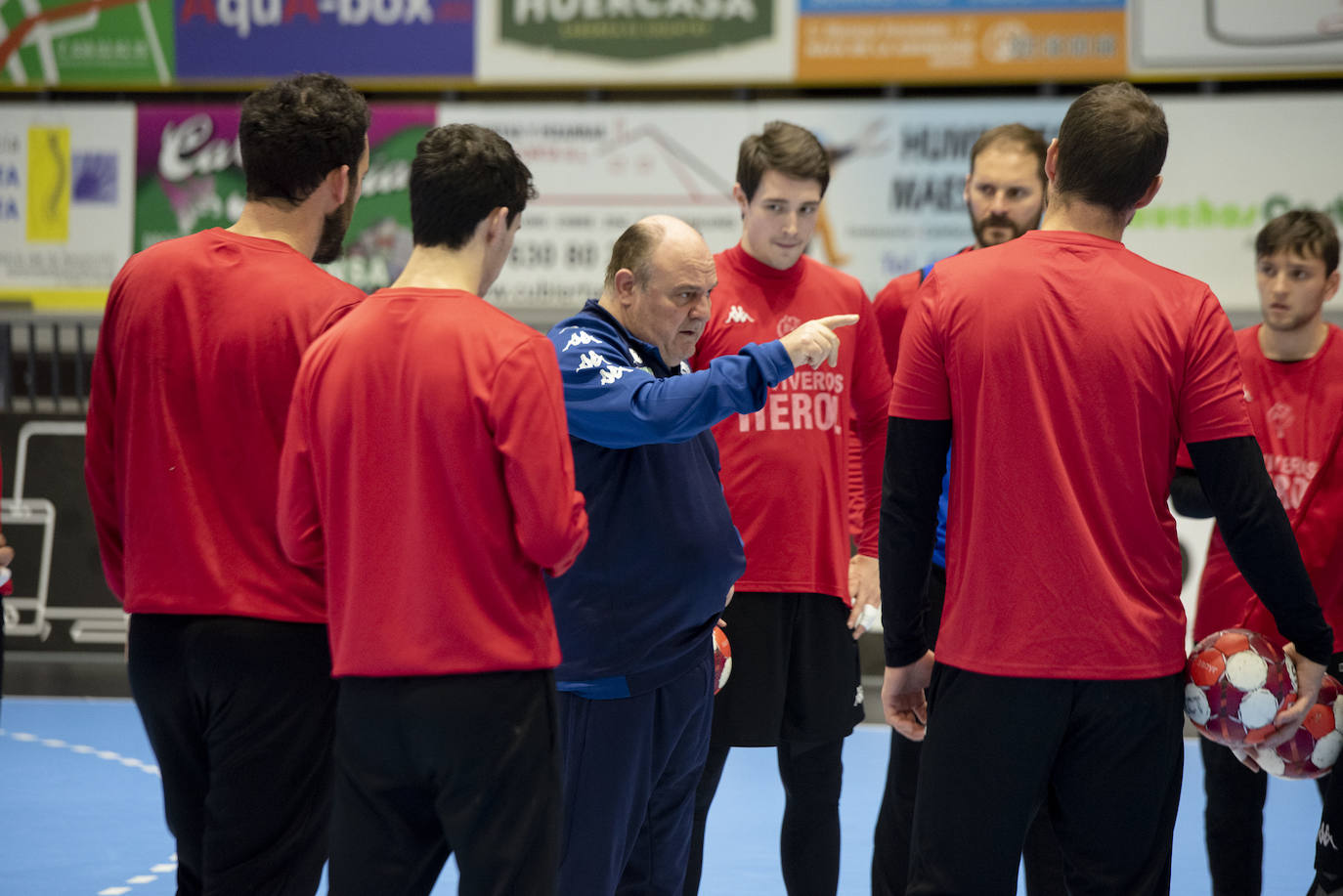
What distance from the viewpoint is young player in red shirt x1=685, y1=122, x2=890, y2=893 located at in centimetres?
365

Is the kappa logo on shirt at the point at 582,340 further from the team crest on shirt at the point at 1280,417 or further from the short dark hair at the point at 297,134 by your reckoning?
the team crest on shirt at the point at 1280,417

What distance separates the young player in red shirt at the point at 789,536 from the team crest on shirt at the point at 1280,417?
1.14m

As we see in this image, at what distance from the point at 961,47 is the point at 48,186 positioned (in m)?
7.41

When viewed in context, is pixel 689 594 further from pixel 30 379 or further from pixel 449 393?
pixel 30 379

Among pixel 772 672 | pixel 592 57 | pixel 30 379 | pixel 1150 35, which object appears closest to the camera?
pixel 772 672

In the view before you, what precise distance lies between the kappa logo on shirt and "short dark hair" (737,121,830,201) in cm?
114

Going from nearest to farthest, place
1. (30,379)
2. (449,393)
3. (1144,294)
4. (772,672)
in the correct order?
(449,393), (1144,294), (772,672), (30,379)

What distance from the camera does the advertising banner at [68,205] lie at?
1099 centimetres

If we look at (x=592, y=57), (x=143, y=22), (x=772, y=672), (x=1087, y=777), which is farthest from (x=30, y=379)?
(x=1087, y=777)

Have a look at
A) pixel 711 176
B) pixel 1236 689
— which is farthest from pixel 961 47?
pixel 1236 689

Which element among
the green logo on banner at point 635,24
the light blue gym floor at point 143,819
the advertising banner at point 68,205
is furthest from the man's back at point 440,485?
the advertising banner at point 68,205

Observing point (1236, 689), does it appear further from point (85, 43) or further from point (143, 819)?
point (85, 43)

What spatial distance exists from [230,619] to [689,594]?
92 centimetres

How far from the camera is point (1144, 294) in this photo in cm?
244
